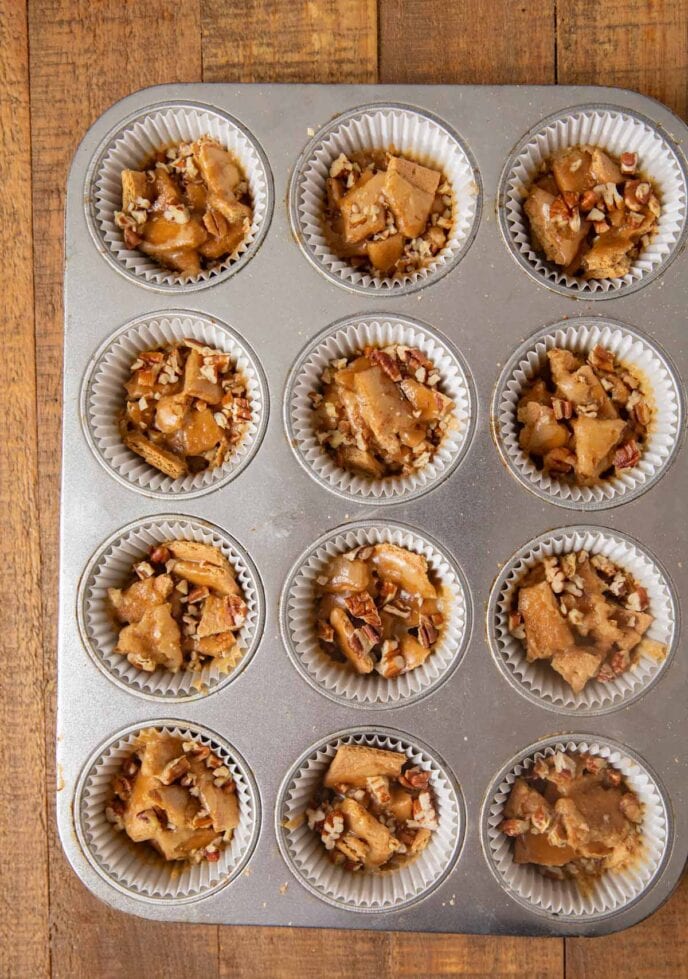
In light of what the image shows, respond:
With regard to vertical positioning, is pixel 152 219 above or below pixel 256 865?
above

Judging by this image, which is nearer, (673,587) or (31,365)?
(673,587)

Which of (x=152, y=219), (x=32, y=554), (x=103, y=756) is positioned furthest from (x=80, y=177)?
(x=103, y=756)

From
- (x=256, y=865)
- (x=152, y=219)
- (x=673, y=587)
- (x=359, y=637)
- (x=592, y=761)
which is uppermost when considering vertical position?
(x=152, y=219)

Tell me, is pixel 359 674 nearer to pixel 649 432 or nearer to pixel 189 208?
pixel 649 432

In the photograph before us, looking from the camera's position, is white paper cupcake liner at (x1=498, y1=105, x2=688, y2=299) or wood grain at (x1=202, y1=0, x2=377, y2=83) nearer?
white paper cupcake liner at (x1=498, y1=105, x2=688, y2=299)

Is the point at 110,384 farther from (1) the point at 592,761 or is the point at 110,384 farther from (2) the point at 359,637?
(1) the point at 592,761

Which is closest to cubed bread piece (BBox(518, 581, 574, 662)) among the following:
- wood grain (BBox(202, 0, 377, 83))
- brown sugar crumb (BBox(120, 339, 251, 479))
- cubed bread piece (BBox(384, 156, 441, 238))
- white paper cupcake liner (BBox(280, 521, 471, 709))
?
white paper cupcake liner (BBox(280, 521, 471, 709))

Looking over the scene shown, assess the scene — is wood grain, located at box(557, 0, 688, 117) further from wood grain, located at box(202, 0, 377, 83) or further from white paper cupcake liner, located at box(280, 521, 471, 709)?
white paper cupcake liner, located at box(280, 521, 471, 709)
